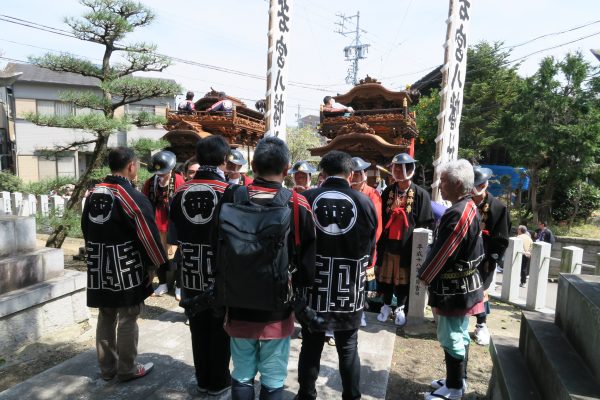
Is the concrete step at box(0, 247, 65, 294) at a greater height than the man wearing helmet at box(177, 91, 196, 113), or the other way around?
the man wearing helmet at box(177, 91, 196, 113)

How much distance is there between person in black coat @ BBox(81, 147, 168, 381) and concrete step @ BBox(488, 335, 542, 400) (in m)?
2.98

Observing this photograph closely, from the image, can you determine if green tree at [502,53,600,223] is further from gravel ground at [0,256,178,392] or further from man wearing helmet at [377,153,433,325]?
gravel ground at [0,256,178,392]

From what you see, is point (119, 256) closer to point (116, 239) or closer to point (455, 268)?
point (116, 239)

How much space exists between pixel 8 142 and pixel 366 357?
29.3 metres

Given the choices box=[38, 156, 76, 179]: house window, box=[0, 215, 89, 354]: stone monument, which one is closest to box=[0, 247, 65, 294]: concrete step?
box=[0, 215, 89, 354]: stone monument

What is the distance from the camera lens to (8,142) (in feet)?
81.8

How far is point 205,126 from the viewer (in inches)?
422

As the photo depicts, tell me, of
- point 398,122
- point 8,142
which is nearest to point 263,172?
point 398,122

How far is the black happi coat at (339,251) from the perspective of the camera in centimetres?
288

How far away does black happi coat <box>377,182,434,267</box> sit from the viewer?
4941mm

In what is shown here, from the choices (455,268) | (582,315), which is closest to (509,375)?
(582,315)

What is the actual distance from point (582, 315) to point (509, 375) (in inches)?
28.5

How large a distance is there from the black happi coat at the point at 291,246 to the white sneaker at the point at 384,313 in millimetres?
2861

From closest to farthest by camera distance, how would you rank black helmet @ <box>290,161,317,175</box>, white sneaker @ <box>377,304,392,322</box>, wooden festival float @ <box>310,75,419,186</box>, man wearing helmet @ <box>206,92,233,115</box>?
1. white sneaker @ <box>377,304,392,322</box>
2. black helmet @ <box>290,161,317,175</box>
3. wooden festival float @ <box>310,75,419,186</box>
4. man wearing helmet @ <box>206,92,233,115</box>
